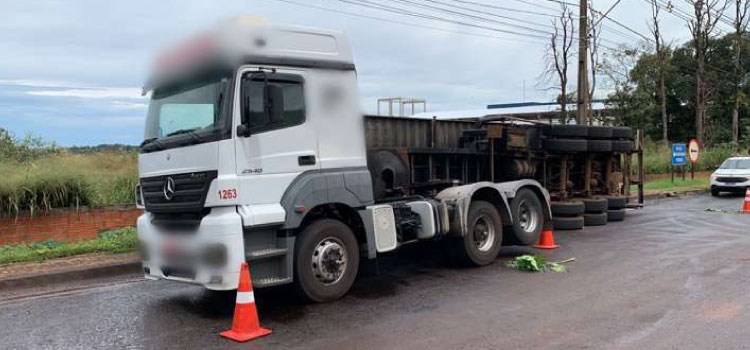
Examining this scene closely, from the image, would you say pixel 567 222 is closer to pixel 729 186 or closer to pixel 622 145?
pixel 622 145

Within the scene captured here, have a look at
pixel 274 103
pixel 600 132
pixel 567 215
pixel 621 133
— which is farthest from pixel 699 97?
pixel 274 103

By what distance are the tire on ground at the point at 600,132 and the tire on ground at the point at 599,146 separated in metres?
0.11

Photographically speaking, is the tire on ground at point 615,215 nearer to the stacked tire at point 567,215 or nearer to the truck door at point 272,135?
the stacked tire at point 567,215

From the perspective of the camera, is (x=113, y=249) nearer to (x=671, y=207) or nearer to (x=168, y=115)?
(x=168, y=115)

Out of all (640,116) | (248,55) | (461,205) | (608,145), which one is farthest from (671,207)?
(640,116)

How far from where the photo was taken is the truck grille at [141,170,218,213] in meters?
6.29

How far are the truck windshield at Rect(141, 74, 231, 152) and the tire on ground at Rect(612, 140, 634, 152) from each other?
9.80 meters

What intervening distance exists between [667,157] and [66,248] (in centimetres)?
3032

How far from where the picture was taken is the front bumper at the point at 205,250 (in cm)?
611

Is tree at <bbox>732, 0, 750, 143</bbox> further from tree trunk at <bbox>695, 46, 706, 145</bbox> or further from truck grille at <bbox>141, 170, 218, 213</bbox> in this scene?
truck grille at <bbox>141, 170, 218, 213</bbox>

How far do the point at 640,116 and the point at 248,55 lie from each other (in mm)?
35226

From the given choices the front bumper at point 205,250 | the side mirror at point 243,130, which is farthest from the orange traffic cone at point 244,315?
the side mirror at point 243,130

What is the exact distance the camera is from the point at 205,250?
6230 millimetres

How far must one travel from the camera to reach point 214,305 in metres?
7.05
